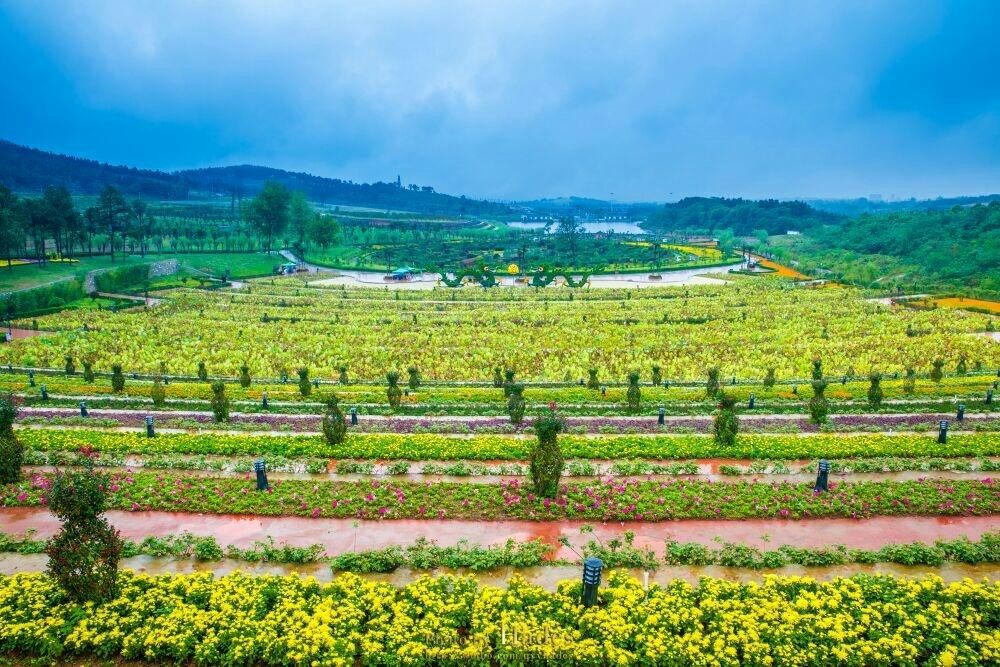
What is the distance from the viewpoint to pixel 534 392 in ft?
76.1

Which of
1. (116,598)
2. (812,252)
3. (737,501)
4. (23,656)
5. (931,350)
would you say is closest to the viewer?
(23,656)

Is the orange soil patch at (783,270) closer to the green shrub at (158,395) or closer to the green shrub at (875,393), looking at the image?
the green shrub at (875,393)

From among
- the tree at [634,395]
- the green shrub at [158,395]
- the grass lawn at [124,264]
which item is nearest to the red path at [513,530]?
the tree at [634,395]

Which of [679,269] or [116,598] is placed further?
[679,269]

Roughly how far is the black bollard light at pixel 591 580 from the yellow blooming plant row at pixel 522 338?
17935 mm

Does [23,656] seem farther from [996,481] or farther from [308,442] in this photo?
[996,481]

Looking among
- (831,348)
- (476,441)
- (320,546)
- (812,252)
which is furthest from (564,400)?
(812,252)

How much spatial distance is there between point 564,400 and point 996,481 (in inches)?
481

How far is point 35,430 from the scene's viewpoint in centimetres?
1692

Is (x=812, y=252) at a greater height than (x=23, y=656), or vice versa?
(x=812, y=252)

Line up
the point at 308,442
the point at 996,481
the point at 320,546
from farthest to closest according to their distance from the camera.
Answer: the point at 308,442, the point at 996,481, the point at 320,546

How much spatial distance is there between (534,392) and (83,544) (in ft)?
53.1

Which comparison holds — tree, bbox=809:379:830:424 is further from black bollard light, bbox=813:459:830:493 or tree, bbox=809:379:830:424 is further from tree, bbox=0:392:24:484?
tree, bbox=0:392:24:484

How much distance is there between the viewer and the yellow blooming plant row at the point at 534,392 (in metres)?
21.7
